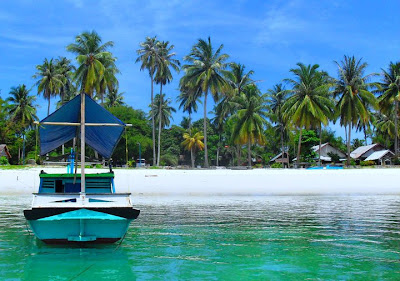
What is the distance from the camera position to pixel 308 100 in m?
44.7

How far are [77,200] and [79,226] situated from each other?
565 millimetres

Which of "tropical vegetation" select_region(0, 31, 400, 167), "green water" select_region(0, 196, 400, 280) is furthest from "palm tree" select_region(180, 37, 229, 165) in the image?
"green water" select_region(0, 196, 400, 280)

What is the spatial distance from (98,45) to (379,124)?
45.7 meters

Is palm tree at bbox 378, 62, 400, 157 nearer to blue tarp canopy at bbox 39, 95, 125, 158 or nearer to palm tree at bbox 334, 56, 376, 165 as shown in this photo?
palm tree at bbox 334, 56, 376, 165

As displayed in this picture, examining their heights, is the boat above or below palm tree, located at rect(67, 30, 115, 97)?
below

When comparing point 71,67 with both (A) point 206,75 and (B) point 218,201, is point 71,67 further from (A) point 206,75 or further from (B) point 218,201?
(B) point 218,201

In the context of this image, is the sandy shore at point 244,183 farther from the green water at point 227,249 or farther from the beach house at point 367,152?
the beach house at point 367,152

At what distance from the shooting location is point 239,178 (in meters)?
29.4

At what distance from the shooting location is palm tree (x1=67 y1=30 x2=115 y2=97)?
4603 centimetres

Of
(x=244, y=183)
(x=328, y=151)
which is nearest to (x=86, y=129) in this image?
(x=244, y=183)

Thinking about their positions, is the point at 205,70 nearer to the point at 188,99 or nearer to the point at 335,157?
the point at 188,99

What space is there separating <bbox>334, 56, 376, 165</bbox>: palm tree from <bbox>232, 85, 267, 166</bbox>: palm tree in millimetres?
8700

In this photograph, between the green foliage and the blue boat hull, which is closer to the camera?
the blue boat hull

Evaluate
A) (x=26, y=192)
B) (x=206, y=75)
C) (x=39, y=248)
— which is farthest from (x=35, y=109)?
(x=39, y=248)
